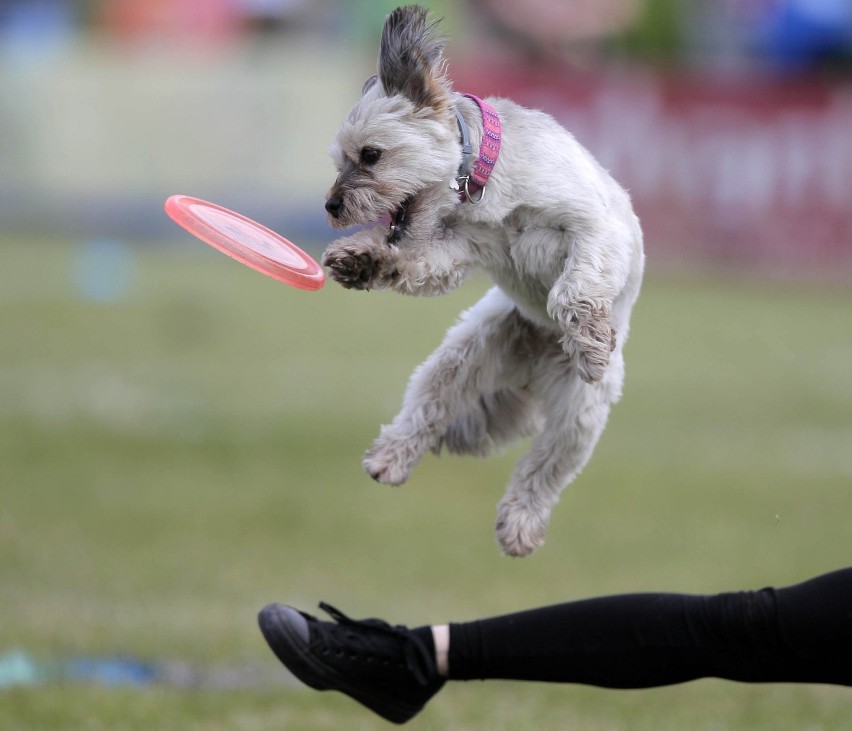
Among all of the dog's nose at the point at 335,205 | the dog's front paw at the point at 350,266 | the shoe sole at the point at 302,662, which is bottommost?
the shoe sole at the point at 302,662

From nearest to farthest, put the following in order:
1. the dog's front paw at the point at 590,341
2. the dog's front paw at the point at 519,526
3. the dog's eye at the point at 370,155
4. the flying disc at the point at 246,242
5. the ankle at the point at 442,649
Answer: the dog's front paw at the point at 590,341
the dog's eye at the point at 370,155
the flying disc at the point at 246,242
the dog's front paw at the point at 519,526
the ankle at the point at 442,649

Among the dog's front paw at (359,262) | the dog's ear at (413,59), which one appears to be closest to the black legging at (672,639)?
the dog's front paw at (359,262)

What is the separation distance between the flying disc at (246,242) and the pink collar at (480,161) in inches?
19.6

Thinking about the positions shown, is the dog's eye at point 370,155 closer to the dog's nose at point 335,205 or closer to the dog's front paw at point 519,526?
the dog's nose at point 335,205

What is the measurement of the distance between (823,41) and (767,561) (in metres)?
15.8

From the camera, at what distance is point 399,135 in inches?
171

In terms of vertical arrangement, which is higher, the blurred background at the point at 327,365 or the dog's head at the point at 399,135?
the blurred background at the point at 327,365

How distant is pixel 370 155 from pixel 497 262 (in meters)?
0.55

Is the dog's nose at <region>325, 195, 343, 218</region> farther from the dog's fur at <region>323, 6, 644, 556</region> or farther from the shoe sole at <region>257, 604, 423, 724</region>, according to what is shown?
the shoe sole at <region>257, 604, 423, 724</region>

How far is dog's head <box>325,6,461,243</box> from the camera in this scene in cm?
433

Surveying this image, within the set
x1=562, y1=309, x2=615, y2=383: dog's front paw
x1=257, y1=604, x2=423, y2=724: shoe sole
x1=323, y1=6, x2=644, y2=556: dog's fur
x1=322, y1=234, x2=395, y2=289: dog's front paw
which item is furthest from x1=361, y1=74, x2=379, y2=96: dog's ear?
x1=257, y1=604, x2=423, y2=724: shoe sole

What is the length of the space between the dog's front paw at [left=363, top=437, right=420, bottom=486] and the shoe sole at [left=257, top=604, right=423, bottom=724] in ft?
2.22

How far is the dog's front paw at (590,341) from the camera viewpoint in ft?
14.0

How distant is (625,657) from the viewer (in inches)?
188
